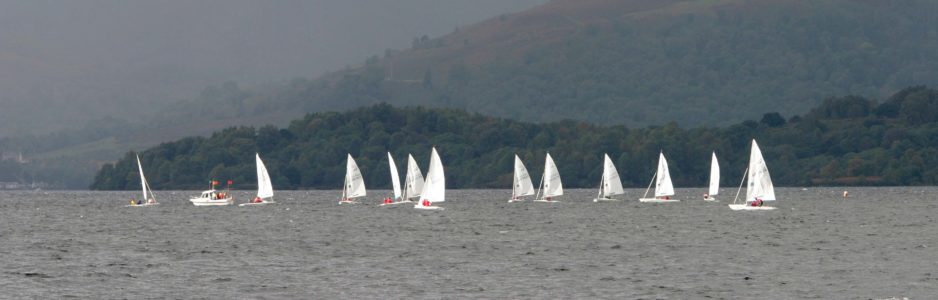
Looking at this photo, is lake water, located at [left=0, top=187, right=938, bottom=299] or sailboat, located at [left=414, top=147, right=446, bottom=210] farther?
sailboat, located at [left=414, top=147, right=446, bottom=210]

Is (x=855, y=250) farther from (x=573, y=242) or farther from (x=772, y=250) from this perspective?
(x=573, y=242)

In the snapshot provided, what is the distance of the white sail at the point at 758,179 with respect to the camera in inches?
6471

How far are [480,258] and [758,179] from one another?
67.3 m

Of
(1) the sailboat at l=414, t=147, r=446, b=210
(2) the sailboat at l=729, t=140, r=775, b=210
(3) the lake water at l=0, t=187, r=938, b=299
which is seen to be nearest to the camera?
(3) the lake water at l=0, t=187, r=938, b=299

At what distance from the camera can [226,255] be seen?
365ft

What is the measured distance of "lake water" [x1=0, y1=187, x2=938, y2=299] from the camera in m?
85.8

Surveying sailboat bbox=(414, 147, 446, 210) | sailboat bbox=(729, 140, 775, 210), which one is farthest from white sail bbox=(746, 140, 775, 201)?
sailboat bbox=(414, 147, 446, 210)

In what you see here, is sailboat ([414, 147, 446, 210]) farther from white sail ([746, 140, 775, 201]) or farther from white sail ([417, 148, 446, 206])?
white sail ([746, 140, 775, 201])

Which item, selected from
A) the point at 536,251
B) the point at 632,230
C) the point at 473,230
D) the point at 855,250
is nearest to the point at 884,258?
the point at 855,250

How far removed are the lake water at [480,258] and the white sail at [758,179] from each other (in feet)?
9.30

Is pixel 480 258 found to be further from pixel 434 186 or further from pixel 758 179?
pixel 434 186

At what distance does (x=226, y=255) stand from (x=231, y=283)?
22174 millimetres

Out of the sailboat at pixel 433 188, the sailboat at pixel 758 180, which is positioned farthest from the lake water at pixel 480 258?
the sailboat at pixel 433 188

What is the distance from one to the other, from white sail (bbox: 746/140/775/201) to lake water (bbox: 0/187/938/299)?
9.30 feet
